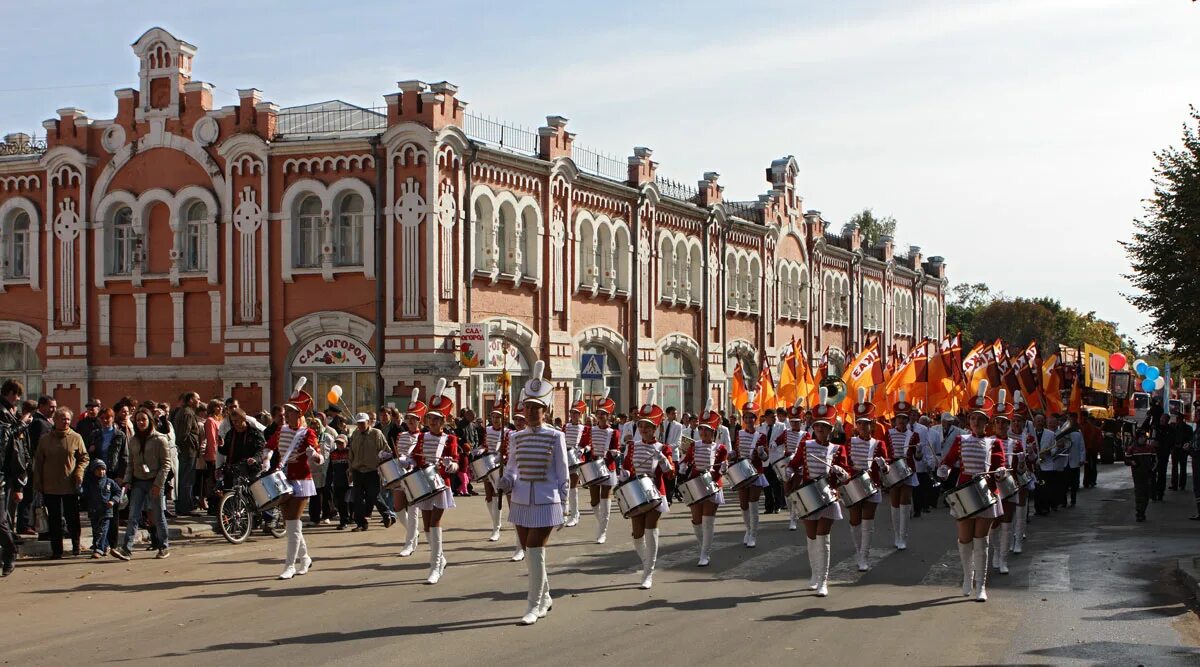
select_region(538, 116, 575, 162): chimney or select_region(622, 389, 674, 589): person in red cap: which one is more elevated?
select_region(538, 116, 575, 162): chimney

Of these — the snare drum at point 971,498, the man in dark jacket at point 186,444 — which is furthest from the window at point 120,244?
the snare drum at point 971,498

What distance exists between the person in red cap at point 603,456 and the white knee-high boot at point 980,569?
6376 mm

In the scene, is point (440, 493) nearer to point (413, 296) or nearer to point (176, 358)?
point (413, 296)

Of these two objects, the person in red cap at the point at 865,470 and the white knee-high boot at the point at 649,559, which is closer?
the white knee-high boot at the point at 649,559

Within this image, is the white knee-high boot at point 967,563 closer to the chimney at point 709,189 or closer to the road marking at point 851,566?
the road marking at point 851,566

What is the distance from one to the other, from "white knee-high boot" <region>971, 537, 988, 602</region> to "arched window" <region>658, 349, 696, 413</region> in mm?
30204

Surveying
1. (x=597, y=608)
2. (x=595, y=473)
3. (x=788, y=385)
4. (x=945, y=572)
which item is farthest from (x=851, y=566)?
(x=788, y=385)

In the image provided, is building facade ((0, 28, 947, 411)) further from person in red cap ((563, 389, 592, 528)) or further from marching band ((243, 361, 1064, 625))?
marching band ((243, 361, 1064, 625))

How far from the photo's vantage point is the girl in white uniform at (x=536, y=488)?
12.4 m

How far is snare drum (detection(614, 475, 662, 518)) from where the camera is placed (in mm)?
15023

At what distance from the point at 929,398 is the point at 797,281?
2569 centimetres

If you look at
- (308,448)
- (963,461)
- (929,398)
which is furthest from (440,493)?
(929,398)

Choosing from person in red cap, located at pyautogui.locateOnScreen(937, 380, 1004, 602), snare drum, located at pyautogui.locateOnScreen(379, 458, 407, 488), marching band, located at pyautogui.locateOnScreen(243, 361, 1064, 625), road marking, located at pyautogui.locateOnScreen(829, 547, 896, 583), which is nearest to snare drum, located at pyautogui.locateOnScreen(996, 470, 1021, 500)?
marching band, located at pyautogui.locateOnScreen(243, 361, 1064, 625)

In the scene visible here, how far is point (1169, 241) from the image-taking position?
3081cm
